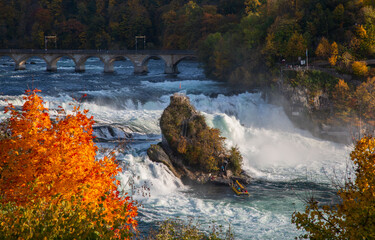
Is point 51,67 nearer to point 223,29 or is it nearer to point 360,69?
point 223,29

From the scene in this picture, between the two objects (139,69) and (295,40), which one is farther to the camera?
(139,69)

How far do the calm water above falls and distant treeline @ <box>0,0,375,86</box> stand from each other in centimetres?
620

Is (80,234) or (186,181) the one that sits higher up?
(80,234)

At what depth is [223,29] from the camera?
8444 cm

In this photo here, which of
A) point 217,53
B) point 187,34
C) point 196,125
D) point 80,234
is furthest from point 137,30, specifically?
point 80,234

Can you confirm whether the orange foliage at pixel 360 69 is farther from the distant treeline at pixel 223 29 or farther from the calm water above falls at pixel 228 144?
the calm water above falls at pixel 228 144

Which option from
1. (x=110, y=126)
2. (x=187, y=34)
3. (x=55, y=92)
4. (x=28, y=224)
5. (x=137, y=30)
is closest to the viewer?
(x=28, y=224)

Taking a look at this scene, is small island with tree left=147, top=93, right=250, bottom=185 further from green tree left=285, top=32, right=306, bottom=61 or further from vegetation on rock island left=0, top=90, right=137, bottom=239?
green tree left=285, top=32, right=306, bottom=61

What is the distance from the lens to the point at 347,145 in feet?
135

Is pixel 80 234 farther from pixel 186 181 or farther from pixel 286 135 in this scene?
pixel 286 135

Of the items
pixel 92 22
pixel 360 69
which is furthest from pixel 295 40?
pixel 92 22

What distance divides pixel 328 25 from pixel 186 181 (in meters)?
38.8

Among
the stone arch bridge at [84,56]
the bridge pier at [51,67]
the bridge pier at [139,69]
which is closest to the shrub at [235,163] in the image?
the stone arch bridge at [84,56]

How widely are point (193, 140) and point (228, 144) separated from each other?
7624 millimetres
